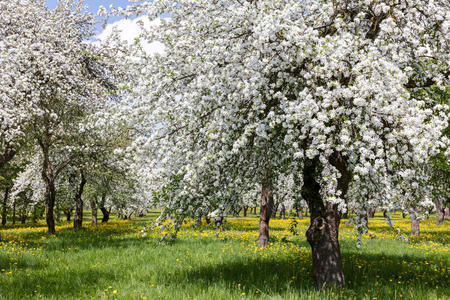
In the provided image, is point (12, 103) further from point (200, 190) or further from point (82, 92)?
point (200, 190)

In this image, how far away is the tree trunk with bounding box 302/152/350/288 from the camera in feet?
24.5

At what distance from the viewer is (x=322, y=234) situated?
7582 millimetres

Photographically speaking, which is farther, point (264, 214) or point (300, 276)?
point (264, 214)

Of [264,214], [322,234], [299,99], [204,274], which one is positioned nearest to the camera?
[299,99]

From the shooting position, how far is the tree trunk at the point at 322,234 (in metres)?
7.47

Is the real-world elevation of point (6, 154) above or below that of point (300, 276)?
above

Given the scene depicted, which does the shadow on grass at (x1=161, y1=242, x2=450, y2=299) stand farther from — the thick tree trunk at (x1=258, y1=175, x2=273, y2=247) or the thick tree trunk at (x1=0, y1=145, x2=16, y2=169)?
the thick tree trunk at (x1=0, y1=145, x2=16, y2=169)

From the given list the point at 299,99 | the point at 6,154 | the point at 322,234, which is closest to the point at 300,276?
the point at 322,234

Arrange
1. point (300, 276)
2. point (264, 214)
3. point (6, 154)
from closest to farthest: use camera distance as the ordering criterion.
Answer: point (300, 276)
point (264, 214)
point (6, 154)

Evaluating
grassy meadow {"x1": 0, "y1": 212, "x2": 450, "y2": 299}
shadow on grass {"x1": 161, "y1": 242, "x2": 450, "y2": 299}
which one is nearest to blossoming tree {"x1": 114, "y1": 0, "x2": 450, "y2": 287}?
shadow on grass {"x1": 161, "y1": 242, "x2": 450, "y2": 299}

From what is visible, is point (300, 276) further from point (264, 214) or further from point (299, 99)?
point (264, 214)

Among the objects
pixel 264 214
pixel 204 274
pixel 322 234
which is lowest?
pixel 204 274

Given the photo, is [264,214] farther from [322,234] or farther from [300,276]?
[322,234]

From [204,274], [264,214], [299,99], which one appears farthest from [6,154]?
[299,99]
